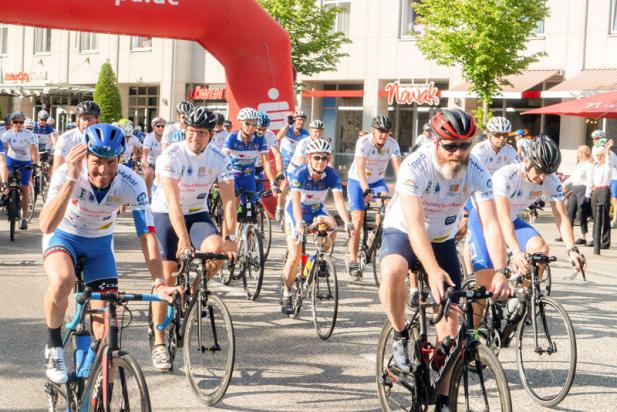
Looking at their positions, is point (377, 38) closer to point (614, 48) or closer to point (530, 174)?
point (614, 48)

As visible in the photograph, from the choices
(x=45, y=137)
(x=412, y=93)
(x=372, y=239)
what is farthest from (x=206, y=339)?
(x=412, y=93)

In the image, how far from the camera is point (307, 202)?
9836mm

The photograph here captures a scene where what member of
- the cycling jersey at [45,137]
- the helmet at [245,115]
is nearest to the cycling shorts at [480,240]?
the helmet at [245,115]

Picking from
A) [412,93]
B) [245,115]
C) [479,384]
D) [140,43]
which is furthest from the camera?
[140,43]

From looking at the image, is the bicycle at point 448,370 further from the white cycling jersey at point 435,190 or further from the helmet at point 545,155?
the helmet at point 545,155

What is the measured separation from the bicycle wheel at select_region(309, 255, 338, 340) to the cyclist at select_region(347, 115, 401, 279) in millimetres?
2813

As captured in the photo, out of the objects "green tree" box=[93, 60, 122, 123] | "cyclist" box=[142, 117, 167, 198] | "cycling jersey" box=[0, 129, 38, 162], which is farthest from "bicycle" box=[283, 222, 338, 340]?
"green tree" box=[93, 60, 122, 123]

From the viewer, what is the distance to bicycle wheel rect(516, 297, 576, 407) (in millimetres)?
6395

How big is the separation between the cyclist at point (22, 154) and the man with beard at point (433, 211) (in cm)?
1085

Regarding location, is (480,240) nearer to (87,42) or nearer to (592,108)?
(592,108)

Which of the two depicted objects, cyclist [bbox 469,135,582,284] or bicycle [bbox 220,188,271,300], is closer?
cyclist [bbox 469,135,582,284]

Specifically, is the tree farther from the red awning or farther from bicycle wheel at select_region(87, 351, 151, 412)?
bicycle wheel at select_region(87, 351, 151, 412)

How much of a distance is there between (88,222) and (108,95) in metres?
40.9

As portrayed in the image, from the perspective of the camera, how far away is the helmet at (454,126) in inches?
206
